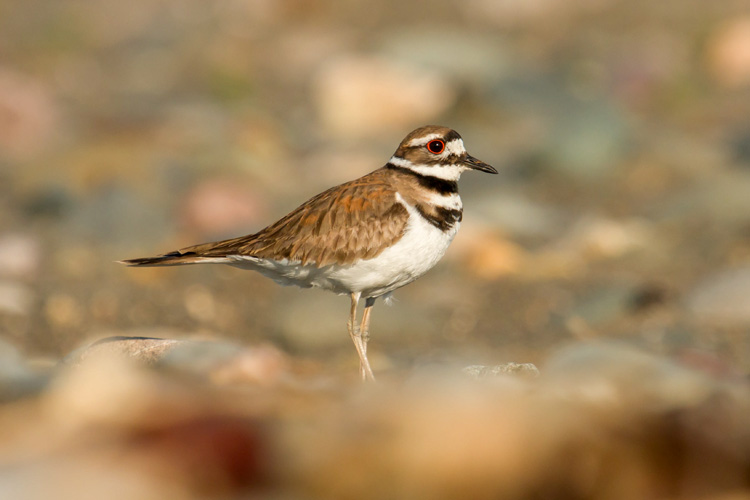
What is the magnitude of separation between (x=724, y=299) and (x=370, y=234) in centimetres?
325

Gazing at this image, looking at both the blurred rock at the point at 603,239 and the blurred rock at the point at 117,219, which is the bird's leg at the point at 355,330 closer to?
the blurred rock at the point at 603,239

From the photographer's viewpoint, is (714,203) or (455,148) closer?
(455,148)

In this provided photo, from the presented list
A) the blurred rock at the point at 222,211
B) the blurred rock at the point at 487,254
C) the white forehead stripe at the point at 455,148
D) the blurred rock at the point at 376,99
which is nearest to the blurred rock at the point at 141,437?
the white forehead stripe at the point at 455,148

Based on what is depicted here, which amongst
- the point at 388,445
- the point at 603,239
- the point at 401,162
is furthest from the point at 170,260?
the point at 603,239

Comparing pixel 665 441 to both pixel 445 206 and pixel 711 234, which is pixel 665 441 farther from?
pixel 711 234

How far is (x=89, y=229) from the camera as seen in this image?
30.2 feet

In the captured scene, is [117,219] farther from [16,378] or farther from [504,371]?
[504,371]

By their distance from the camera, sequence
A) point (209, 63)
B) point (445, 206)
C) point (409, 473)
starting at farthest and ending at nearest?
point (209, 63), point (445, 206), point (409, 473)

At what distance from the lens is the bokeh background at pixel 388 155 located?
7.41 meters

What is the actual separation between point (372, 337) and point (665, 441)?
13.1 feet

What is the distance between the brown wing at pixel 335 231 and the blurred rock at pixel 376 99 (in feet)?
21.0

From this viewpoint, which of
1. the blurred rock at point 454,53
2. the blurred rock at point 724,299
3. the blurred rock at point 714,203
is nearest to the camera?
the blurred rock at point 724,299

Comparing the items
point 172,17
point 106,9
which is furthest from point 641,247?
point 106,9

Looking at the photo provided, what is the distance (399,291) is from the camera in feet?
26.9
